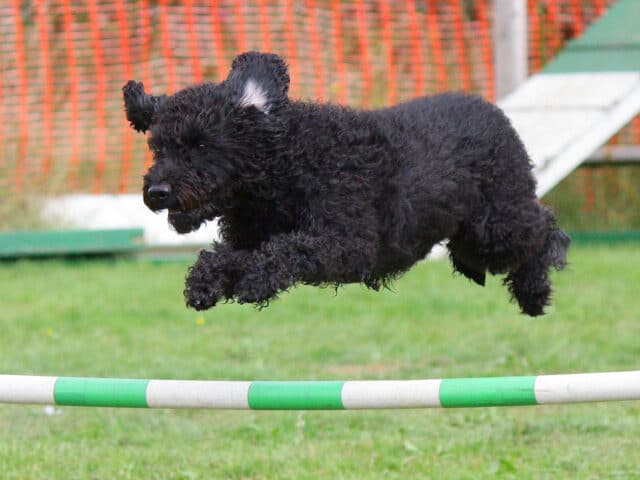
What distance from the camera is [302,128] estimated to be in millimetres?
3648

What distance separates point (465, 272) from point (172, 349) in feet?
9.79

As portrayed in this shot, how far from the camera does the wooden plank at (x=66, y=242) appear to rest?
30.9 ft

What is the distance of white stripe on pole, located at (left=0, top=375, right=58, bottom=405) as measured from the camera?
3.43 metres

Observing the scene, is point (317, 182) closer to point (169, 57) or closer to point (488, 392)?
point (488, 392)

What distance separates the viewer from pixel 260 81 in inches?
141

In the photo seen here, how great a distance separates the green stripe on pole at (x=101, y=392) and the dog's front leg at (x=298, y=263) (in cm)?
41

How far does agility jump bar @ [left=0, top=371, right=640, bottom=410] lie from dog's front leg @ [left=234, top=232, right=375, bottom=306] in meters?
0.27

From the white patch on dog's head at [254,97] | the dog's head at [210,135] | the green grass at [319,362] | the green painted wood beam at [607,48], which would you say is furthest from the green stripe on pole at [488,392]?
the green painted wood beam at [607,48]

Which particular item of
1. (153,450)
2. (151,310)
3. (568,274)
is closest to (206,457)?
(153,450)

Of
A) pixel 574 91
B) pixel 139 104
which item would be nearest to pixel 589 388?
pixel 139 104

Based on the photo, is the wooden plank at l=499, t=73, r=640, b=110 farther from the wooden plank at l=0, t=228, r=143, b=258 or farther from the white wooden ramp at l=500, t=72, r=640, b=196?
the wooden plank at l=0, t=228, r=143, b=258

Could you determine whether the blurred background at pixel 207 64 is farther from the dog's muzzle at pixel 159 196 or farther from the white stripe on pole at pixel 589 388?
the white stripe on pole at pixel 589 388

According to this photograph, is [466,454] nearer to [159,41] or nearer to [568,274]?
[568,274]

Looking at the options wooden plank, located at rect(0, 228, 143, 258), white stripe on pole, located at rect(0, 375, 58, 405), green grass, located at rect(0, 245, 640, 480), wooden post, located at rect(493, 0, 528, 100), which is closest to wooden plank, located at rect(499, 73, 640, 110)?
wooden post, located at rect(493, 0, 528, 100)
